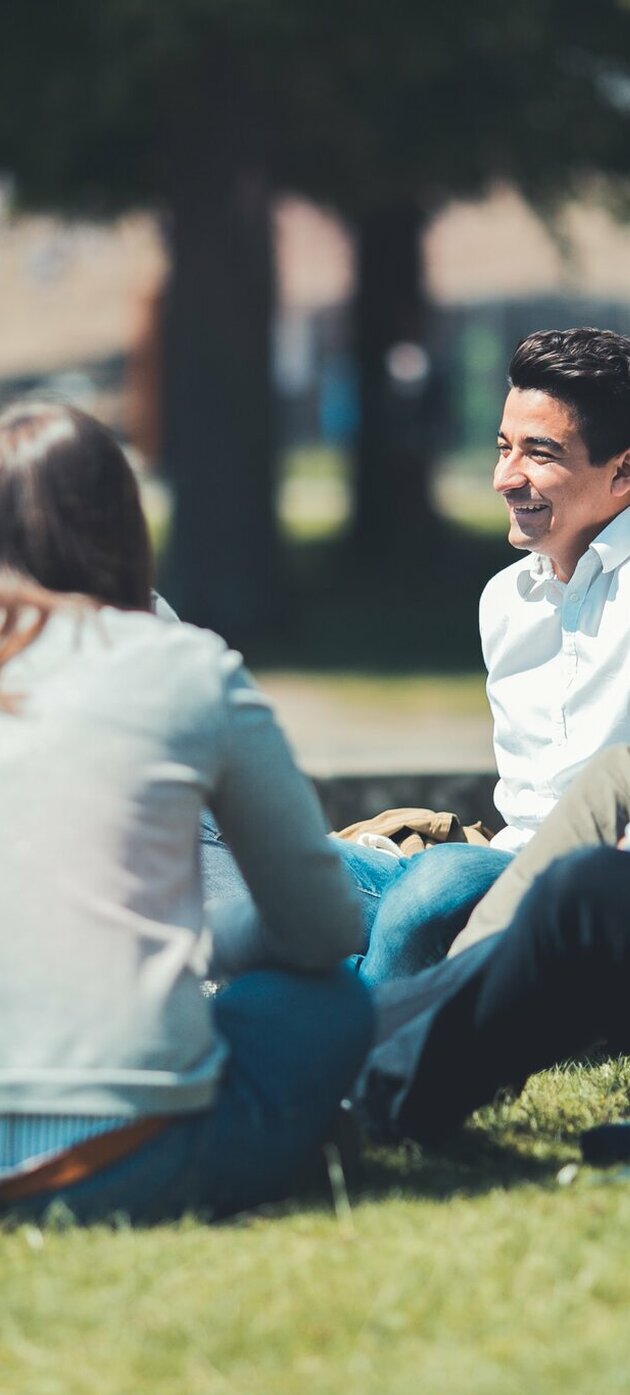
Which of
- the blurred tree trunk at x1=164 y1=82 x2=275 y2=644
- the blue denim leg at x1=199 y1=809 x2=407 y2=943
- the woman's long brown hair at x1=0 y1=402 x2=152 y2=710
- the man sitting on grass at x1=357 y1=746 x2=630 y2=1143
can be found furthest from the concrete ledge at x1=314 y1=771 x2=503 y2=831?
the blurred tree trunk at x1=164 y1=82 x2=275 y2=644

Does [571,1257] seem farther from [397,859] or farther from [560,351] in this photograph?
[560,351]

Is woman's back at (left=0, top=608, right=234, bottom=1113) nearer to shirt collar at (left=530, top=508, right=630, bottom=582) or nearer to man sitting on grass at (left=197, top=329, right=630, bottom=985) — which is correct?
man sitting on grass at (left=197, top=329, right=630, bottom=985)

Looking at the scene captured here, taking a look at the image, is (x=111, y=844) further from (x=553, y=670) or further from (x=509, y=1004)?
(x=553, y=670)

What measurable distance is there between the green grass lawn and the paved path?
19.9 ft

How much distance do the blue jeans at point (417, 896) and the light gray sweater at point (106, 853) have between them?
3.62 ft

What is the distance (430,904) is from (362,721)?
7709mm

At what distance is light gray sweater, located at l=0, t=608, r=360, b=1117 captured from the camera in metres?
2.68

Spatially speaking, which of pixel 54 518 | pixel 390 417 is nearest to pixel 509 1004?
pixel 54 518

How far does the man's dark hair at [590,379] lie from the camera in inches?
155

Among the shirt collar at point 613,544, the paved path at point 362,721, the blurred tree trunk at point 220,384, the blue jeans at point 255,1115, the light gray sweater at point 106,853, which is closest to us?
the light gray sweater at point 106,853

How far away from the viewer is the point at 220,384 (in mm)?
14016

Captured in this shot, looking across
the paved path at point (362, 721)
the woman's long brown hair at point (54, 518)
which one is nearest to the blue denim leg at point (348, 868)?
the woman's long brown hair at point (54, 518)

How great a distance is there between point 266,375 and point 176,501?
3.48 feet

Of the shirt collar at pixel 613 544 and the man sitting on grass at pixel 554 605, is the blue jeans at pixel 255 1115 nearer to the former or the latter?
the man sitting on grass at pixel 554 605
